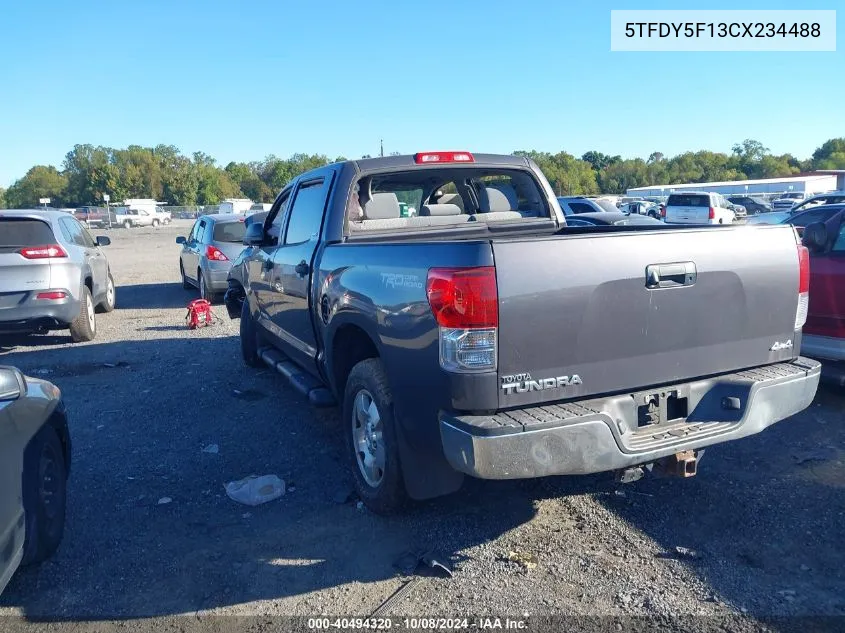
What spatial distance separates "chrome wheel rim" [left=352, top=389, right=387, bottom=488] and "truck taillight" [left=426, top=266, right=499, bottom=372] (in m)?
0.89

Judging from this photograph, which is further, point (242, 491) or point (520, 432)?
point (242, 491)

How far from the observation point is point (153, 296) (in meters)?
14.4

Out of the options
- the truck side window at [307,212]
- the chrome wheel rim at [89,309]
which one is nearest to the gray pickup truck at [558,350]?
the truck side window at [307,212]

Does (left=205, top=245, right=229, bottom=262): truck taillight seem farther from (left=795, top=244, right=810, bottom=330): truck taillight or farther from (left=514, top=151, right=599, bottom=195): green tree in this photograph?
(left=514, top=151, right=599, bottom=195): green tree

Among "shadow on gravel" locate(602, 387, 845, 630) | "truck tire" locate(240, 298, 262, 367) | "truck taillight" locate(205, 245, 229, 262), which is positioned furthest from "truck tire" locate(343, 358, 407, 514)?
"truck taillight" locate(205, 245, 229, 262)

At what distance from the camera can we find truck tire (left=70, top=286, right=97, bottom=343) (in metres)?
9.22

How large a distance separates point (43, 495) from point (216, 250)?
891 cm

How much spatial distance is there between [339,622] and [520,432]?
3.84 ft

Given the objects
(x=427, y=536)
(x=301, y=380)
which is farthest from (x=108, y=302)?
(x=427, y=536)

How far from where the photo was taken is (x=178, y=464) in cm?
500

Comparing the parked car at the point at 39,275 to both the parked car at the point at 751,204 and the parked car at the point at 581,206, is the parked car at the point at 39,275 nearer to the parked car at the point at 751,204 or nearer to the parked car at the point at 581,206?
the parked car at the point at 581,206

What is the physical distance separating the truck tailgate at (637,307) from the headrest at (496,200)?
6.96ft

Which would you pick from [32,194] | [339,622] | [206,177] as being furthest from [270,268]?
[32,194]

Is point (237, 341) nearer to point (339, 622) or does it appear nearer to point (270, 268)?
point (270, 268)
